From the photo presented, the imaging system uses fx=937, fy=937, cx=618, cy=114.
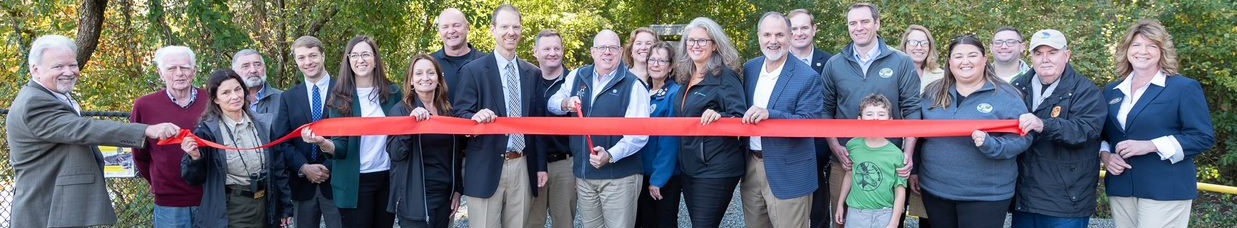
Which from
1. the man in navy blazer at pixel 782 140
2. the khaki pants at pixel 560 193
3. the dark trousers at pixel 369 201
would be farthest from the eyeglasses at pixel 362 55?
the man in navy blazer at pixel 782 140

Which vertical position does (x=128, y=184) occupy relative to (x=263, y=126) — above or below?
below

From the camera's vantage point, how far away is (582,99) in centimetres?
562

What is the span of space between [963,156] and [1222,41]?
8.20m

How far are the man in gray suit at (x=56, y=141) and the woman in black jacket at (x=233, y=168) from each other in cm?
21

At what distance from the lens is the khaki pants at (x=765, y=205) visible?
17.2 ft

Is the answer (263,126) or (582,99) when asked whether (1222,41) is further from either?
(263,126)

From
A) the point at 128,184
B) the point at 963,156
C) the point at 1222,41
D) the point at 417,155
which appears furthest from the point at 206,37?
Result: the point at 1222,41

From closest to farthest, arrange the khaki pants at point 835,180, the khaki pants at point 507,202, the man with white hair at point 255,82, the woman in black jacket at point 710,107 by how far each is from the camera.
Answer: the woman in black jacket at point 710,107 < the khaki pants at point 507,202 < the khaki pants at point 835,180 < the man with white hair at point 255,82

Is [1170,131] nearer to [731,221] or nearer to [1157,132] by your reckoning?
[1157,132]

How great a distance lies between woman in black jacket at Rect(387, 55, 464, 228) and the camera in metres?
5.07

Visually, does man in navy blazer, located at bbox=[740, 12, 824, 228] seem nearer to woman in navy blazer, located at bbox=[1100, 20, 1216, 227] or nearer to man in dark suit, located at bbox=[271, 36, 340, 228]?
woman in navy blazer, located at bbox=[1100, 20, 1216, 227]

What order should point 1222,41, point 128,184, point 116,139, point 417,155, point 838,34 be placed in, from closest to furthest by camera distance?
point 116,139, point 417,155, point 128,184, point 1222,41, point 838,34

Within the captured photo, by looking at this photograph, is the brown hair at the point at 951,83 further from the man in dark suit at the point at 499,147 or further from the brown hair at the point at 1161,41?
the man in dark suit at the point at 499,147

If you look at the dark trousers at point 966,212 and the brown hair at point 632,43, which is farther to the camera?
the brown hair at point 632,43
